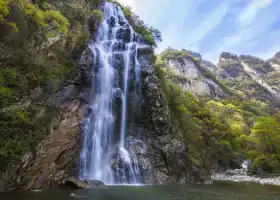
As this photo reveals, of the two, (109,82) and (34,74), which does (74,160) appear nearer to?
(34,74)

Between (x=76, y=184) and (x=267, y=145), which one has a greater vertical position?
(x=267, y=145)

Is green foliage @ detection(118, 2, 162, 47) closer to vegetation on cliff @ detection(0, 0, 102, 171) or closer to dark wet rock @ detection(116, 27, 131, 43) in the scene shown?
dark wet rock @ detection(116, 27, 131, 43)

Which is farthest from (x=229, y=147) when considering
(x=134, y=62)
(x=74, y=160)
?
(x=74, y=160)

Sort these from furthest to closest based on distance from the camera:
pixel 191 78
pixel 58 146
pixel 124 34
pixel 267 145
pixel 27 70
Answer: pixel 191 78 → pixel 267 145 → pixel 124 34 → pixel 27 70 → pixel 58 146

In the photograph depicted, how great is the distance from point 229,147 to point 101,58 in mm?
28312

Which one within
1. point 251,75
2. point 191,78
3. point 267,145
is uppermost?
point 251,75

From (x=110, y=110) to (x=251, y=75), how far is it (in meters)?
113

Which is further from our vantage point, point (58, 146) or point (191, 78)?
point (191, 78)

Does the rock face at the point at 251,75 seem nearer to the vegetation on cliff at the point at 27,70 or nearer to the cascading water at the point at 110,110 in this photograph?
the cascading water at the point at 110,110

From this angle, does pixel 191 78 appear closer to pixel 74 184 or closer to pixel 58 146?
pixel 58 146

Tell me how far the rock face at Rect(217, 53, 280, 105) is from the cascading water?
80.8 m

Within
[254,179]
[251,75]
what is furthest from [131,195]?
[251,75]

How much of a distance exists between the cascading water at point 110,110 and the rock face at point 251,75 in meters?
80.8

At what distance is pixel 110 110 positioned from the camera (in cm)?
2456
